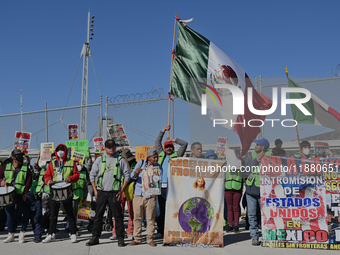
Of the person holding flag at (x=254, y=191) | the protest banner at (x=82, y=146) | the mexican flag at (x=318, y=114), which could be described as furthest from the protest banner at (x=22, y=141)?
the mexican flag at (x=318, y=114)

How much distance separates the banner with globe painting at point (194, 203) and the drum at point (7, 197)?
3065 millimetres

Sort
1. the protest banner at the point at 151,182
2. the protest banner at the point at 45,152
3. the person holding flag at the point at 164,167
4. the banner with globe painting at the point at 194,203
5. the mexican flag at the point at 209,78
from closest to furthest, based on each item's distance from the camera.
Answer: the banner with globe painting at the point at 194,203 < the protest banner at the point at 151,182 < the person holding flag at the point at 164,167 < the mexican flag at the point at 209,78 < the protest banner at the point at 45,152

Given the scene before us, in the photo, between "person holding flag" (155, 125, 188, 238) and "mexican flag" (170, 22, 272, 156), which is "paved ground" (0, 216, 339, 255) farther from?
"mexican flag" (170, 22, 272, 156)

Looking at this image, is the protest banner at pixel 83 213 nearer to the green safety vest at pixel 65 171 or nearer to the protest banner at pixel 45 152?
the green safety vest at pixel 65 171

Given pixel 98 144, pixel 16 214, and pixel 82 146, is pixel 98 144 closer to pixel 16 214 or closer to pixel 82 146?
pixel 82 146

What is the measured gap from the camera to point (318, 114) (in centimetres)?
830

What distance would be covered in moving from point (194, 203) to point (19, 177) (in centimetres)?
359

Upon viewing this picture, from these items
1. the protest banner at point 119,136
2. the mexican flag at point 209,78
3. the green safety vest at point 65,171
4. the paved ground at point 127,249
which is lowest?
Answer: the paved ground at point 127,249

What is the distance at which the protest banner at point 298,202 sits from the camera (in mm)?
6562

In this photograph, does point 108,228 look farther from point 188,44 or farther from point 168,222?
point 188,44

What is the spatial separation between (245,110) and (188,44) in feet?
6.51

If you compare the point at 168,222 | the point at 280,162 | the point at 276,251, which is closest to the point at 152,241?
the point at 168,222

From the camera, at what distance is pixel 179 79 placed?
857 centimetres

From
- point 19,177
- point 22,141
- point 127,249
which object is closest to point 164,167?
point 127,249
